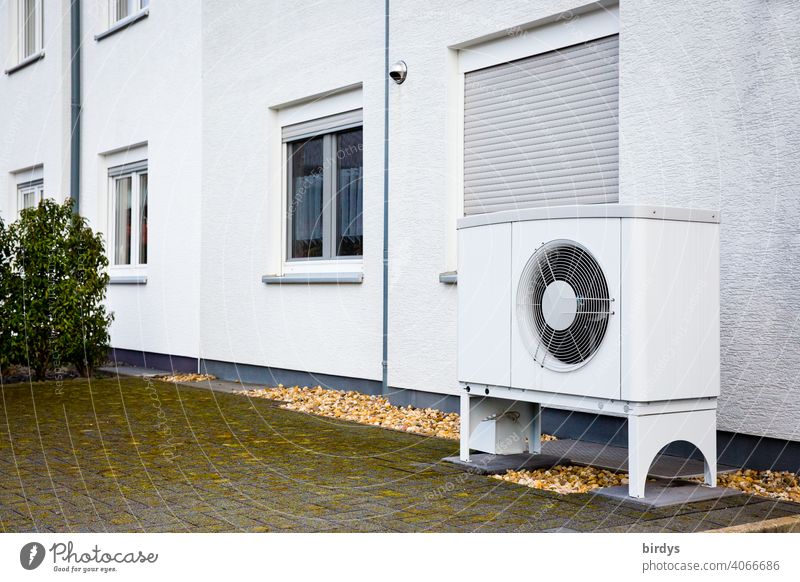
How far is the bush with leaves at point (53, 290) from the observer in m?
10.1

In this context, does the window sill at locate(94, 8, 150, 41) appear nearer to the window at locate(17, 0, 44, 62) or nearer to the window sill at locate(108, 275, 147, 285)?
the window at locate(17, 0, 44, 62)

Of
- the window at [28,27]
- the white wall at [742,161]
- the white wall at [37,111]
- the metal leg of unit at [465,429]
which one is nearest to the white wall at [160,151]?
the white wall at [37,111]

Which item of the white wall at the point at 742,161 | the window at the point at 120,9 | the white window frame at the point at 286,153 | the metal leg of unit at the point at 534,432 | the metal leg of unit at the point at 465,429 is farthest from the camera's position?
the window at the point at 120,9

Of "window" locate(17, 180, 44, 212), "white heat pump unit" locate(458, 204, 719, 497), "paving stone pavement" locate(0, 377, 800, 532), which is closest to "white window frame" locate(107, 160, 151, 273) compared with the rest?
"window" locate(17, 180, 44, 212)

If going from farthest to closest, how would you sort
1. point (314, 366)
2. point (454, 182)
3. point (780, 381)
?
point (314, 366)
point (454, 182)
point (780, 381)

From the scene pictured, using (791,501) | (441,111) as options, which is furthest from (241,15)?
(791,501)

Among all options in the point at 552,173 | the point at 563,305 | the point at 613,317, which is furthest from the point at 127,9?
the point at 613,317

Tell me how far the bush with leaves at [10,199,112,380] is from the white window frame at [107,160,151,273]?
2.18 metres

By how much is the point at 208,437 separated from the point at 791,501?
3.73 meters

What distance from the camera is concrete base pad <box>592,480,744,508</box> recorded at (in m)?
4.39

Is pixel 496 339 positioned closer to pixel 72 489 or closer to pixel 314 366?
pixel 72 489

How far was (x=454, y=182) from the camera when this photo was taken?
778cm

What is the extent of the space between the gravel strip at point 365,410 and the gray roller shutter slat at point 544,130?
1.69 m

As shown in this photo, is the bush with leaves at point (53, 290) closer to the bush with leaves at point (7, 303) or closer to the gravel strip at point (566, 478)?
the bush with leaves at point (7, 303)
